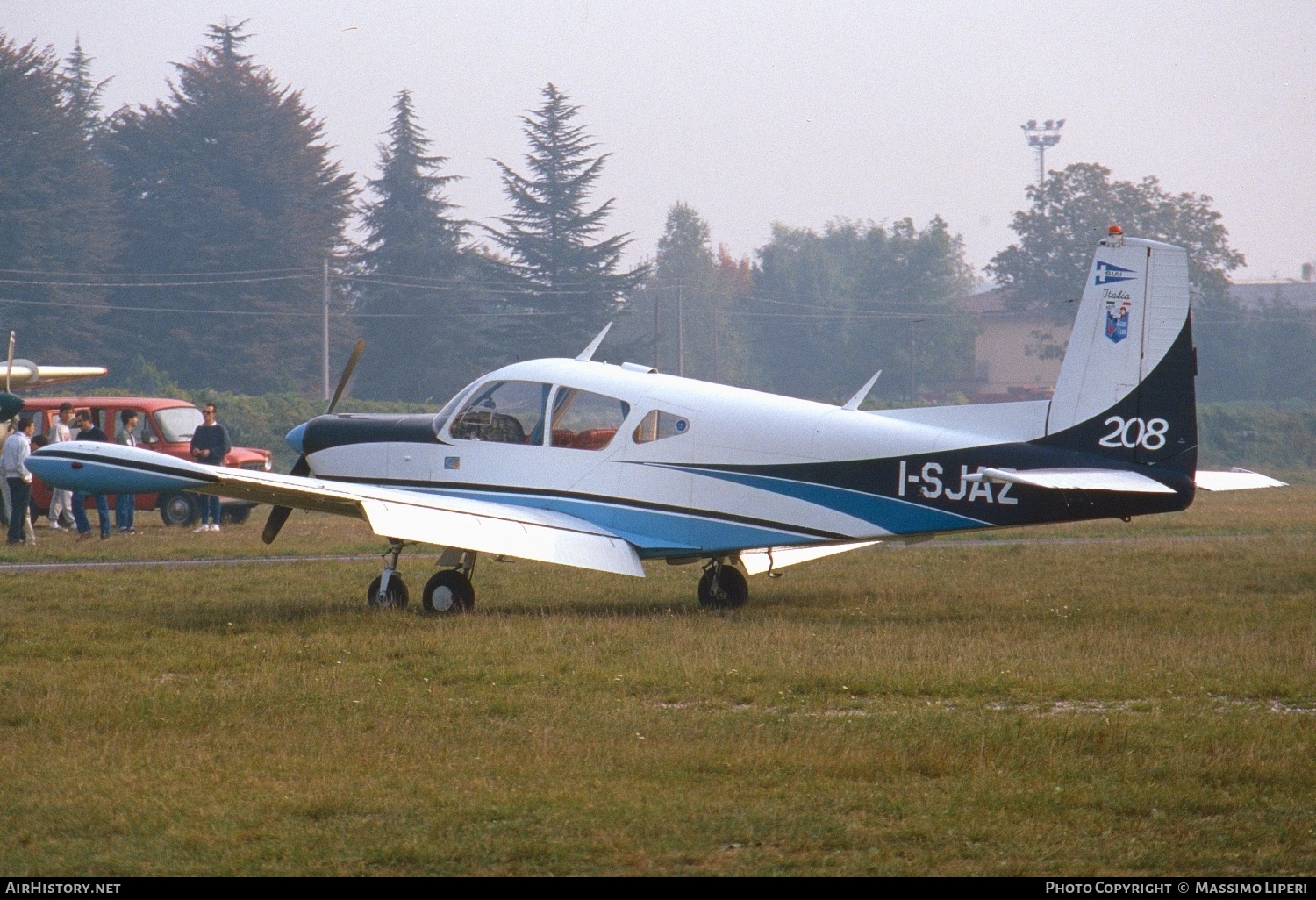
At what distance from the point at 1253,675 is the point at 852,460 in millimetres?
4059

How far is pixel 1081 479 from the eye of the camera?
11336 mm

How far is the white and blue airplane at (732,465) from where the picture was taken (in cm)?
1159

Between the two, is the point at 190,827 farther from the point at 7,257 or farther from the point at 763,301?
the point at 763,301

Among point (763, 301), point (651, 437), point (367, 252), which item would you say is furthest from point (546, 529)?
point (763, 301)

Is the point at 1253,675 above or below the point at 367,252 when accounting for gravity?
below

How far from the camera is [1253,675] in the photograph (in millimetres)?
9258

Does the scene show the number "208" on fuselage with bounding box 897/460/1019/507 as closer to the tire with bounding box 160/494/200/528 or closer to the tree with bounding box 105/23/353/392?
the tire with bounding box 160/494/200/528

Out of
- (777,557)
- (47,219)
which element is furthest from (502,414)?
(47,219)

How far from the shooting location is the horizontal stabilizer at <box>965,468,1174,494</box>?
11242mm

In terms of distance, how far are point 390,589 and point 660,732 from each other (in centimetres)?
589

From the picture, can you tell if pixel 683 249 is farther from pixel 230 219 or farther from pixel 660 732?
pixel 660 732

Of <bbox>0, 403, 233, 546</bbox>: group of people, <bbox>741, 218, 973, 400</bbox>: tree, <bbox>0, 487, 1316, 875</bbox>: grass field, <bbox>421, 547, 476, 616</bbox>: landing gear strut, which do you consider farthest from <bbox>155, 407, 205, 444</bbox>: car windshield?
<bbox>741, 218, 973, 400</bbox>: tree

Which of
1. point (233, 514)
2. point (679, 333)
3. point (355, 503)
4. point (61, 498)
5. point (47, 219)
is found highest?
point (47, 219)

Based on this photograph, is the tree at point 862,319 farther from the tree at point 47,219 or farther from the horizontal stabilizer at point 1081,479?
the horizontal stabilizer at point 1081,479
